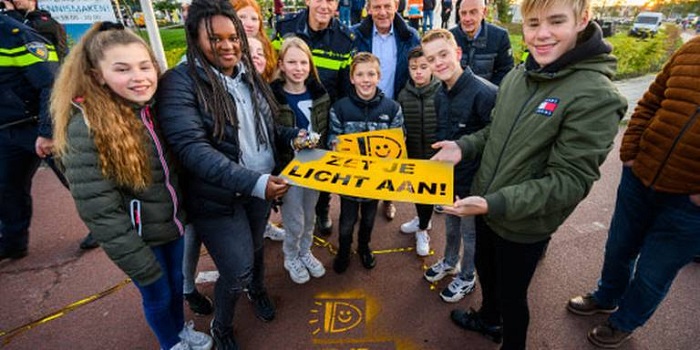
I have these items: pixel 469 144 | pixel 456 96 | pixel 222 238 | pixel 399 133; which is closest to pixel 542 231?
pixel 469 144

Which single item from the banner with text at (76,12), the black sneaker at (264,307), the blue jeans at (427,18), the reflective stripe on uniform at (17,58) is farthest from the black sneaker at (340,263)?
the blue jeans at (427,18)

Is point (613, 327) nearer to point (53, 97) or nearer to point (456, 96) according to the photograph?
point (456, 96)

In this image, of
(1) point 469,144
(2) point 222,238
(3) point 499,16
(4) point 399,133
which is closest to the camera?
(2) point 222,238

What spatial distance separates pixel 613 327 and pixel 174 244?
3.21m

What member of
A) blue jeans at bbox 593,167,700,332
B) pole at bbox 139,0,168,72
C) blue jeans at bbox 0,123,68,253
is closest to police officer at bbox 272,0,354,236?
blue jeans at bbox 593,167,700,332

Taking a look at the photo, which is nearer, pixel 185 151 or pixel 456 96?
pixel 185 151

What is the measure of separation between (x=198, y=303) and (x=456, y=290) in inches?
88.6

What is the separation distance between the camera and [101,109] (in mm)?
1729

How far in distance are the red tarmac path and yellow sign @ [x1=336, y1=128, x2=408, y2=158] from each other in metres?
1.31

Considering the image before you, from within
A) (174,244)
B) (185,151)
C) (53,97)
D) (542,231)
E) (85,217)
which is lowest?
(174,244)

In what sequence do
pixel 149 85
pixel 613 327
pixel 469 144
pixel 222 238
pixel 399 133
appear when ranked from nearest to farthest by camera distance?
1. pixel 149 85
2. pixel 222 238
3. pixel 469 144
4. pixel 613 327
5. pixel 399 133

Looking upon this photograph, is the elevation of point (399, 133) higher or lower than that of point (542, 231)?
higher

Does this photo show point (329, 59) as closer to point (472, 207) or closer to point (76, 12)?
point (472, 207)

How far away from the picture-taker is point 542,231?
1.80 meters
